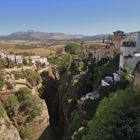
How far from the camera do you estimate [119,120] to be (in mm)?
18875

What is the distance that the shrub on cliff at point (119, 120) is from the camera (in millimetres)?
18109

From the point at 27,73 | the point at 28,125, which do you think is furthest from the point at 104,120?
the point at 27,73

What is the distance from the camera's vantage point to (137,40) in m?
35.1

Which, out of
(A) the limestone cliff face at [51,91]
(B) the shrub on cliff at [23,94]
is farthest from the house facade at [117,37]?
(B) the shrub on cliff at [23,94]

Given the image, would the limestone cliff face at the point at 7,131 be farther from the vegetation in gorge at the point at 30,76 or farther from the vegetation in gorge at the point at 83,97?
the vegetation in gorge at the point at 30,76

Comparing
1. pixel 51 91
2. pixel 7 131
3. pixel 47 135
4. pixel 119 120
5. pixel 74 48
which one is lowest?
pixel 47 135

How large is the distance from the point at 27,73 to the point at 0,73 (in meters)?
7.49

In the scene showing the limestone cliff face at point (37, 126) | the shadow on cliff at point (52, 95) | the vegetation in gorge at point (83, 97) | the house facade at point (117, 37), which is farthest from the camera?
the house facade at point (117, 37)

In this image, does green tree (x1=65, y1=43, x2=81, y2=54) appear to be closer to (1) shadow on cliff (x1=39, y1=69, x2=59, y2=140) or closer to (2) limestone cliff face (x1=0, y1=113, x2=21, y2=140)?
(1) shadow on cliff (x1=39, y1=69, x2=59, y2=140)

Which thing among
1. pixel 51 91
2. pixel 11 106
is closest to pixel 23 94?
pixel 11 106

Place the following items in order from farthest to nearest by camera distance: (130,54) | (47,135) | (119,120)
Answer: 1. (47,135)
2. (130,54)
3. (119,120)

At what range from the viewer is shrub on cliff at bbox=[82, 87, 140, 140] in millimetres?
18109

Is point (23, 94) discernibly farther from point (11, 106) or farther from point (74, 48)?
point (74, 48)

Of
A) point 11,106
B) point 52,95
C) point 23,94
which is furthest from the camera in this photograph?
point 52,95
